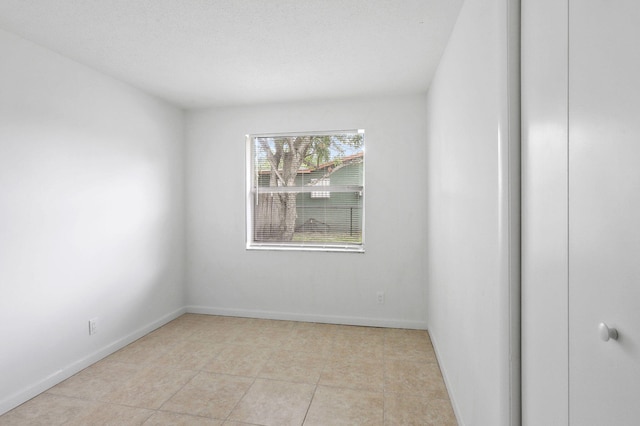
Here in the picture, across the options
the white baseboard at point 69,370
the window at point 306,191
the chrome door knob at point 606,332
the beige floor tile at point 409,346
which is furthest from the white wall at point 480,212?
the white baseboard at point 69,370

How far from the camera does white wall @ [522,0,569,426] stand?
0.91m

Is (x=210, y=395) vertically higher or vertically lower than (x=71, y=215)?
lower

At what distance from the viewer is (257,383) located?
233cm

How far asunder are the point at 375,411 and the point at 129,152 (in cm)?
299

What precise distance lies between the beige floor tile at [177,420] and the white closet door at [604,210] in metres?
1.85

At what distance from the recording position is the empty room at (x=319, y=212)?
2.79ft

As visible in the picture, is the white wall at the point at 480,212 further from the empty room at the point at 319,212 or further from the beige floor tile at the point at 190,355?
the beige floor tile at the point at 190,355

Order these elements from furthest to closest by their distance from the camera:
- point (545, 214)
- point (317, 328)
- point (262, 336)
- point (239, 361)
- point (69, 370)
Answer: point (317, 328) < point (262, 336) < point (239, 361) < point (69, 370) < point (545, 214)

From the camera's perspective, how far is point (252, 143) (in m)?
3.76

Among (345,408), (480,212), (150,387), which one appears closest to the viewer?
(480,212)

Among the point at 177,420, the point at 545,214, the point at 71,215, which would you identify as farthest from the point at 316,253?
the point at 545,214

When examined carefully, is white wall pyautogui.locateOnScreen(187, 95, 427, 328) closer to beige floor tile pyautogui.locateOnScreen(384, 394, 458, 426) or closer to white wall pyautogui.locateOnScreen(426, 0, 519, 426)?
white wall pyautogui.locateOnScreen(426, 0, 519, 426)

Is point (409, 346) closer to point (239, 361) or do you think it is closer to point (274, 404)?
point (274, 404)

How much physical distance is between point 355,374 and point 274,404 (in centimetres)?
67
